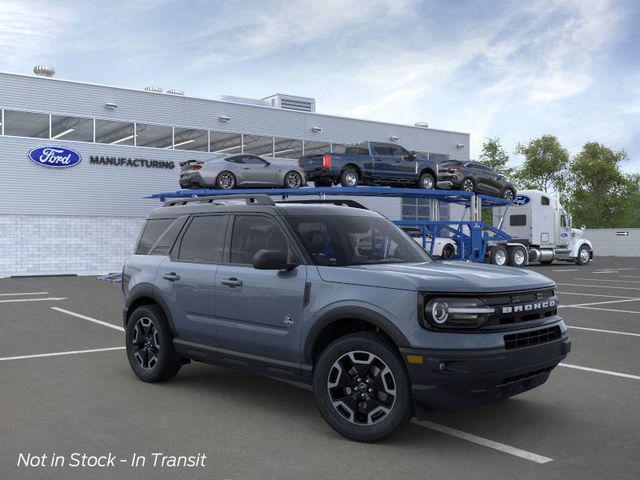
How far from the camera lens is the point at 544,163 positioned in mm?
71375

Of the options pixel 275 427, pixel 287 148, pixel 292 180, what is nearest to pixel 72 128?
pixel 292 180

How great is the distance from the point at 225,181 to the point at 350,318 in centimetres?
1926

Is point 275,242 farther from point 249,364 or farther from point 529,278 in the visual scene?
point 529,278

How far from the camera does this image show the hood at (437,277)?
4.69 m

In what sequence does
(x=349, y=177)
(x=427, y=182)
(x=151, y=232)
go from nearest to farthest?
(x=151, y=232)
(x=349, y=177)
(x=427, y=182)

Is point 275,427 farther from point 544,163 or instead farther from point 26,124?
point 544,163

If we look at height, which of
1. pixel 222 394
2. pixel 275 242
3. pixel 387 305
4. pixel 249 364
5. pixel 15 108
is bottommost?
pixel 222 394

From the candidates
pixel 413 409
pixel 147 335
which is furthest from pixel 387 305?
pixel 147 335

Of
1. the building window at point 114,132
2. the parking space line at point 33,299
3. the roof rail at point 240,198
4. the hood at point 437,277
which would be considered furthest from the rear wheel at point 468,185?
the hood at point 437,277

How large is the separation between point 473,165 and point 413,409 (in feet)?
74.0

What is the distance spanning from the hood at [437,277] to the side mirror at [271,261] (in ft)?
0.95

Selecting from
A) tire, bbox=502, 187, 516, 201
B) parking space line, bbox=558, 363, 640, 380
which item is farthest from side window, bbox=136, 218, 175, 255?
tire, bbox=502, 187, 516, 201

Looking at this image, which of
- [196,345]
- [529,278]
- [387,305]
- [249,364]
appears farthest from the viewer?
[196,345]

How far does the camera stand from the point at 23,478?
4.11 meters
